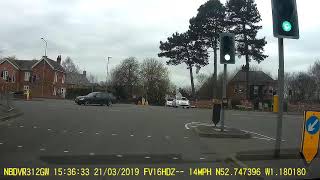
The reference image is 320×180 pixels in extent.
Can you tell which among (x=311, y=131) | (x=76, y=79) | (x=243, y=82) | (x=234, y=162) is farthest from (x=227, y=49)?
(x=76, y=79)

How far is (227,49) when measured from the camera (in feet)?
64.1

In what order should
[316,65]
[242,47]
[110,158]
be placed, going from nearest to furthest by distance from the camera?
1. [110,158]
2. [242,47]
3. [316,65]

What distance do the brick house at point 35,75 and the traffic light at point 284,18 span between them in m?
83.0

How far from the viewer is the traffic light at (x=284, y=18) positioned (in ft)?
40.7

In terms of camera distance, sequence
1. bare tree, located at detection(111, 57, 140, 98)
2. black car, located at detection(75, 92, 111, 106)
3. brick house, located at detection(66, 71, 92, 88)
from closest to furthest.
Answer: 1. black car, located at detection(75, 92, 111, 106)
2. bare tree, located at detection(111, 57, 140, 98)
3. brick house, located at detection(66, 71, 92, 88)

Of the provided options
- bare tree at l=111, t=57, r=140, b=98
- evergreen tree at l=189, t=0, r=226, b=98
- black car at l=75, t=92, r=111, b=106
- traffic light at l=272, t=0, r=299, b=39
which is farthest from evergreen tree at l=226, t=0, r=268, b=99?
traffic light at l=272, t=0, r=299, b=39

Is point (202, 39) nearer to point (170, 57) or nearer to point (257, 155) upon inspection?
point (170, 57)

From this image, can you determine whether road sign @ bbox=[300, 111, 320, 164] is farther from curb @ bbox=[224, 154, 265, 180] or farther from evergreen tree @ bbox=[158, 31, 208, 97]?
evergreen tree @ bbox=[158, 31, 208, 97]

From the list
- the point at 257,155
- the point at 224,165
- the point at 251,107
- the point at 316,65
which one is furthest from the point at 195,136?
the point at 316,65

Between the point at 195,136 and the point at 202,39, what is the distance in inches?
2120

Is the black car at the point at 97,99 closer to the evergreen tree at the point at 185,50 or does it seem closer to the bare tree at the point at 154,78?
the evergreen tree at the point at 185,50

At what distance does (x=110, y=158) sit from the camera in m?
12.2

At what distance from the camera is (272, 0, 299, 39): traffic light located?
12398mm

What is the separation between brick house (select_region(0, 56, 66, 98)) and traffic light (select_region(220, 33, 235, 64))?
76072 millimetres
